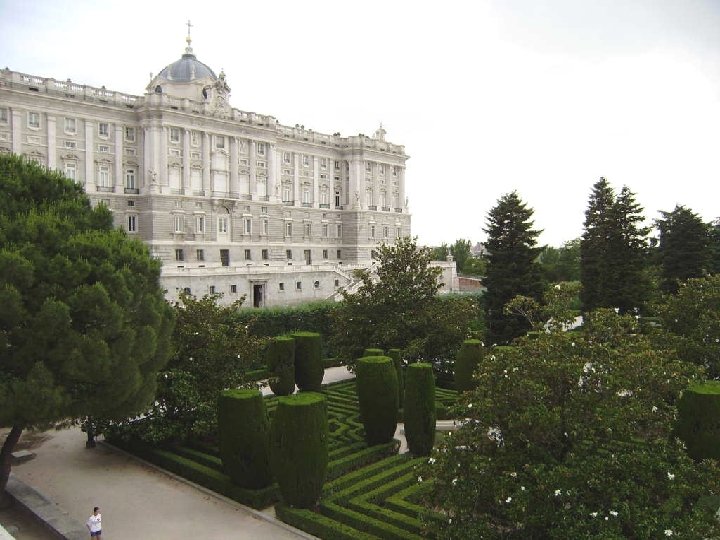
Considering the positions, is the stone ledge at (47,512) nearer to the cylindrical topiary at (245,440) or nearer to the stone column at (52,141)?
the cylindrical topiary at (245,440)

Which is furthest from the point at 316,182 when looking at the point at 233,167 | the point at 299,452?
the point at 299,452

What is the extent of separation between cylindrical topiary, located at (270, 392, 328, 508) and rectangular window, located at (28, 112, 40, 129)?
44312 millimetres

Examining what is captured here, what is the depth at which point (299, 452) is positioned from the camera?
1529 centimetres

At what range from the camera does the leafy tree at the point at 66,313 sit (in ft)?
45.1

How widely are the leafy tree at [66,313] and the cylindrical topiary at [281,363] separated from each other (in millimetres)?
10522

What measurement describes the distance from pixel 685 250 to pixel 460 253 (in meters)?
52.5

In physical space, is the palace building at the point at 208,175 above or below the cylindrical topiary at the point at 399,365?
above

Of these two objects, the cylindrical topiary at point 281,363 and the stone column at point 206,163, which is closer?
the cylindrical topiary at point 281,363

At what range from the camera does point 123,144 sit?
181 feet

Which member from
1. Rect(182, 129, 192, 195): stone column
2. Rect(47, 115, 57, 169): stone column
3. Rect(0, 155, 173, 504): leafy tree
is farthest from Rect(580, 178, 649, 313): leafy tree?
Rect(47, 115, 57, 169): stone column

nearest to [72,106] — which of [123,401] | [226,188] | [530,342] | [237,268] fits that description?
[226,188]

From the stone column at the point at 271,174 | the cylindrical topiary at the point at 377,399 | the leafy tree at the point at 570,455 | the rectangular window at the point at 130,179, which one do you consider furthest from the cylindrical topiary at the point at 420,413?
the stone column at the point at 271,174

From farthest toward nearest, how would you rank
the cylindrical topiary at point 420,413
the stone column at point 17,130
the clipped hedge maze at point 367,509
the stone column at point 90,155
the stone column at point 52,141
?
the stone column at point 90,155 → the stone column at point 52,141 → the stone column at point 17,130 → the cylindrical topiary at point 420,413 → the clipped hedge maze at point 367,509

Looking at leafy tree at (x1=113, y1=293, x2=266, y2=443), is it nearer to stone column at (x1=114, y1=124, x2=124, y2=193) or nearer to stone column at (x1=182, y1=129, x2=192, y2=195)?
stone column at (x1=114, y1=124, x2=124, y2=193)
